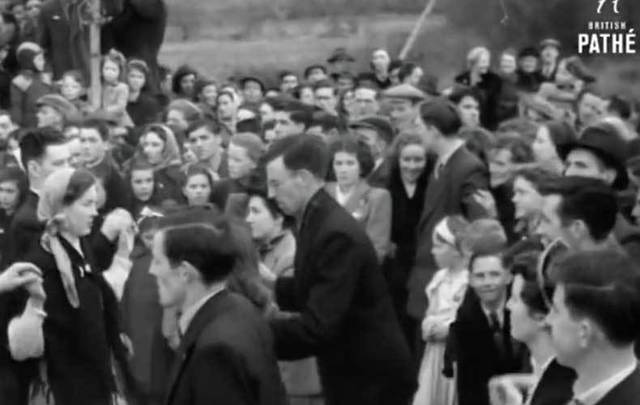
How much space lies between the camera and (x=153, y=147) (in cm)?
1266

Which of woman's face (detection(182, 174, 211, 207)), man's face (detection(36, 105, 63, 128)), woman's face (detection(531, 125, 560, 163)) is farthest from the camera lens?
man's face (detection(36, 105, 63, 128))

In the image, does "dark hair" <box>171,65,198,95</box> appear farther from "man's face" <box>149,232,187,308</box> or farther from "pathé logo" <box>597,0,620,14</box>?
"man's face" <box>149,232,187,308</box>

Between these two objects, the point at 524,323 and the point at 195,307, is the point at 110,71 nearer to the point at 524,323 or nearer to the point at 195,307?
the point at 524,323

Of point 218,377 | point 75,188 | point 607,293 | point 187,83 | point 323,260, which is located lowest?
point 187,83

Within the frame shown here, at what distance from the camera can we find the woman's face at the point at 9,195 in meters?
11.2

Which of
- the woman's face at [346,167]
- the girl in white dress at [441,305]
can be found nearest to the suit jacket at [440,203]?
the woman's face at [346,167]

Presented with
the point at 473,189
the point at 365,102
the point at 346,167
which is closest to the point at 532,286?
the point at 473,189

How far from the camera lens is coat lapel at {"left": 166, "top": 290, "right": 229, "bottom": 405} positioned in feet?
19.4

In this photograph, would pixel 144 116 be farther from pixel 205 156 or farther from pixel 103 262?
pixel 103 262

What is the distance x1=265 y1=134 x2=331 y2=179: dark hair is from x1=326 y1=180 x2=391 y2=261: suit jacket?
3.09 m

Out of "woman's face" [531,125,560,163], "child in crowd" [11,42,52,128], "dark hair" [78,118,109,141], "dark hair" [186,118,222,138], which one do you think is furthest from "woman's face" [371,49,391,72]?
"woman's face" [531,125,560,163]

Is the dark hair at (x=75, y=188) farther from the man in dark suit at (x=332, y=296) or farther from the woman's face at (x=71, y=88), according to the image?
the woman's face at (x=71, y=88)

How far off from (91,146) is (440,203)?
2852 millimetres

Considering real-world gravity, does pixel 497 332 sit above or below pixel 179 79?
above
